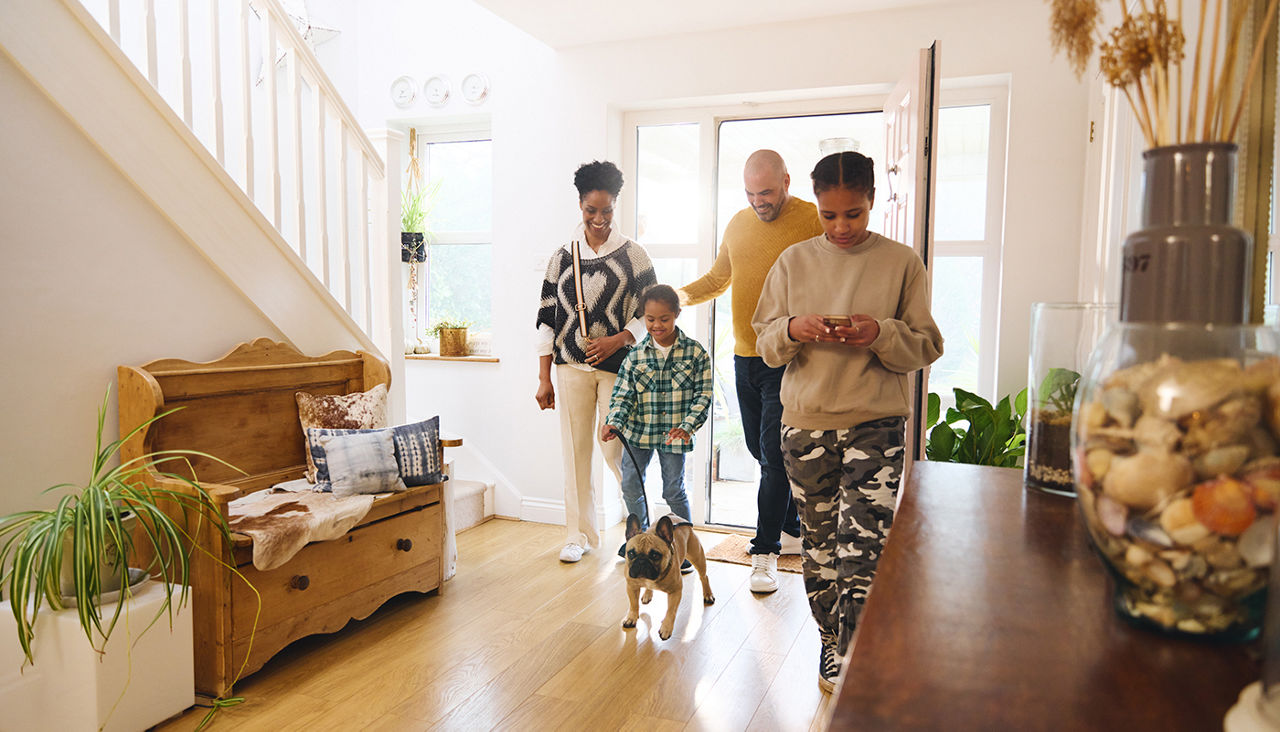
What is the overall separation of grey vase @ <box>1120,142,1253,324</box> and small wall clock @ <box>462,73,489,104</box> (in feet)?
12.8

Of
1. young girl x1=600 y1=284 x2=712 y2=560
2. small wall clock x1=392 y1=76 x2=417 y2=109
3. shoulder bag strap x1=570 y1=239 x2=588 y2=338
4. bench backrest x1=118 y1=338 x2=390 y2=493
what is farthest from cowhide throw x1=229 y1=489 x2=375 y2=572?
small wall clock x1=392 y1=76 x2=417 y2=109

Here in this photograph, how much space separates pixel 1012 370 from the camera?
3346 millimetres

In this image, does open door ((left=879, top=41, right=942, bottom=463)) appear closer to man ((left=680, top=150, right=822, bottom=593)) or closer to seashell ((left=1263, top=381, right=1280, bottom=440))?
man ((left=680, top=150, right=822, bottom=593))

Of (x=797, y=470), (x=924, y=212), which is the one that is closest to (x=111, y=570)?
(x=797, y=470)

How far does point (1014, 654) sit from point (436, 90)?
4.25 m

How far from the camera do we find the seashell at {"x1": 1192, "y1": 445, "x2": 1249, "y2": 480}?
1.71ft

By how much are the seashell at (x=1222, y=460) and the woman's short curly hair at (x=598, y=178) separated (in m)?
2.90

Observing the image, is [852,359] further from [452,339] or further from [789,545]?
[452,339]

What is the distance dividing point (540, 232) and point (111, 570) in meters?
2.47

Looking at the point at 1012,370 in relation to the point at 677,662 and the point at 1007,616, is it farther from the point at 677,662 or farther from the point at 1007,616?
the point at 1007,616

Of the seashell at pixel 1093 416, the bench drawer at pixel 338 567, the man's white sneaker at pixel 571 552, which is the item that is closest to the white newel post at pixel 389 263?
the bench drawer at pixel 338 567

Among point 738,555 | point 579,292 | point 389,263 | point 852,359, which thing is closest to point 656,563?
point 852,359

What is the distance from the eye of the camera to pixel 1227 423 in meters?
0.52

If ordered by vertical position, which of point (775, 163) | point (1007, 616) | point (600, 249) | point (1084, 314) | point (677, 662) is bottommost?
point (677, 662)
